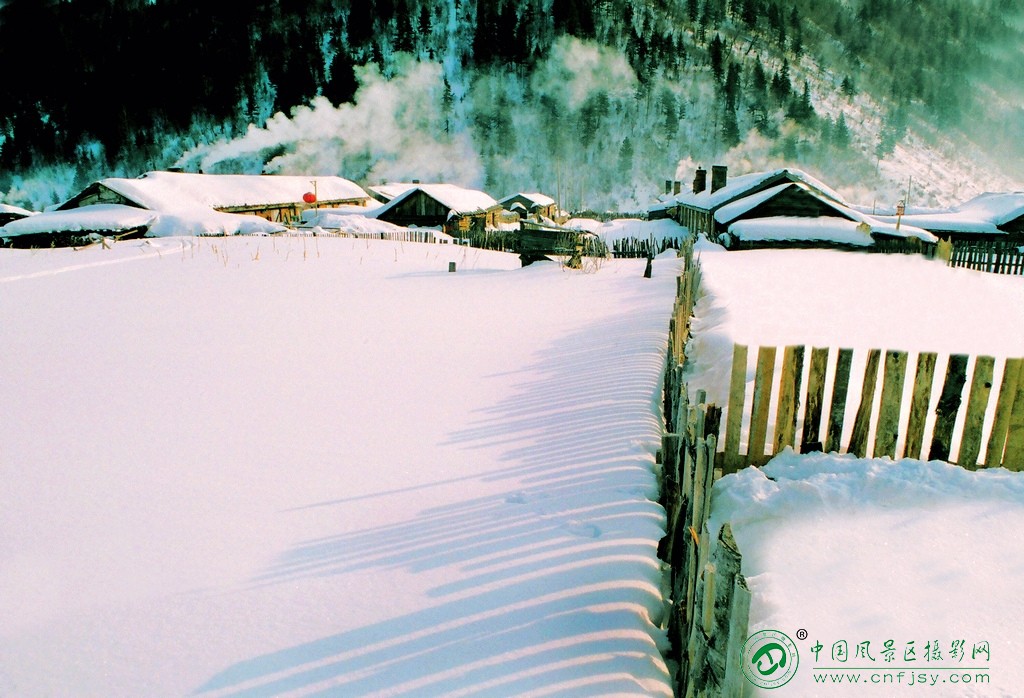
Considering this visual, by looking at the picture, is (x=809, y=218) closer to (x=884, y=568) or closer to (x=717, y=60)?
(x=884, y=568)

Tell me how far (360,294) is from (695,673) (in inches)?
442

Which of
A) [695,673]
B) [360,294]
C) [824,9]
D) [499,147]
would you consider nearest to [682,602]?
[695,673]

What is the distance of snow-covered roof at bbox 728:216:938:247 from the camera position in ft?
80.1

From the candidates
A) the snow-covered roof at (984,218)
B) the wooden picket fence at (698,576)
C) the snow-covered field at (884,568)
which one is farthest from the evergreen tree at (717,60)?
the wooden picket fence at (698,576)

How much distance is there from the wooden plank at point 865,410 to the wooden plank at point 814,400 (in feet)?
0.83

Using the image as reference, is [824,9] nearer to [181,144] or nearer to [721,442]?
[181,144]

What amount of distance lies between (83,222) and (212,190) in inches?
336

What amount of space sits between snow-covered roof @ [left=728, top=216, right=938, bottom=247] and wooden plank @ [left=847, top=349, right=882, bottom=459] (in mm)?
22329

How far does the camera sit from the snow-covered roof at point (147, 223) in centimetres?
2588

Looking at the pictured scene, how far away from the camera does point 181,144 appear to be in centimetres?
8875

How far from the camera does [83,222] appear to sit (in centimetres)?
2631

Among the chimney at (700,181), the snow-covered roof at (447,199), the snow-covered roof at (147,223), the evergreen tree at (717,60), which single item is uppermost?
the evergreen tree at (717,60)

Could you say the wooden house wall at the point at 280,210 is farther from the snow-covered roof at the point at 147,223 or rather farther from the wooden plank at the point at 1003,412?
the wooden plank at the point at 1003,412

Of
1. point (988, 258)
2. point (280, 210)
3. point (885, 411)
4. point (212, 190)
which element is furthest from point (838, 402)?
point (280, 210)
